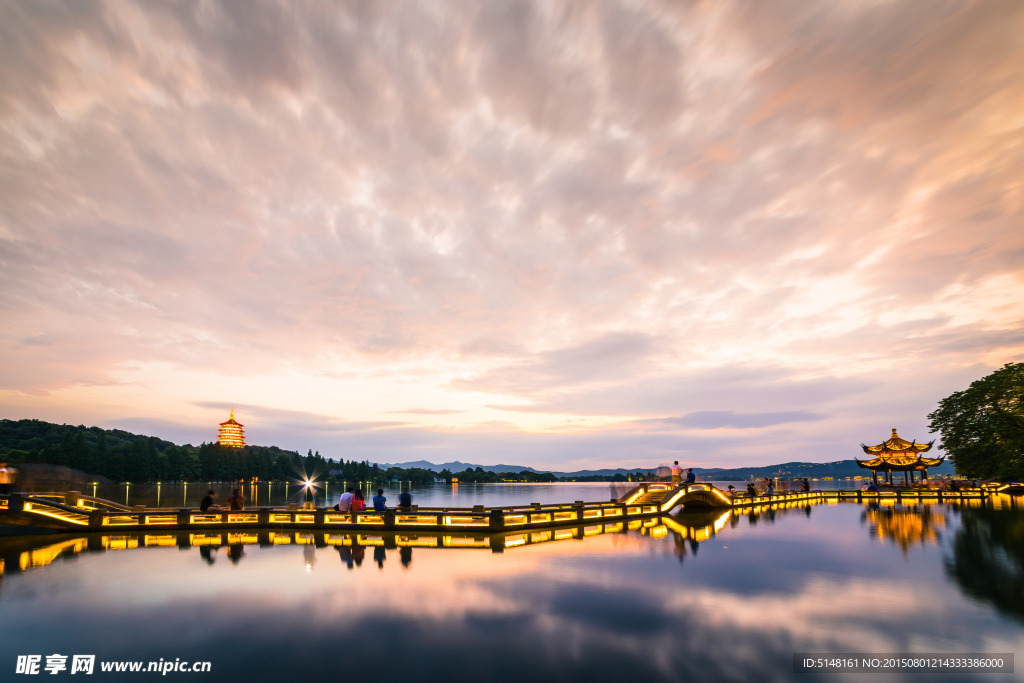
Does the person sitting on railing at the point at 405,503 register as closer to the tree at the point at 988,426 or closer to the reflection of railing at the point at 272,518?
the reflection of railing at the point at 272,518

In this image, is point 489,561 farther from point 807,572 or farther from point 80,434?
point 80,434

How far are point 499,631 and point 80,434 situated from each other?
15631 centimetres

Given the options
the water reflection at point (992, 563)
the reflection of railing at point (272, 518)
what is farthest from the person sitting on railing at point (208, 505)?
the water reflection at point (992, 563)

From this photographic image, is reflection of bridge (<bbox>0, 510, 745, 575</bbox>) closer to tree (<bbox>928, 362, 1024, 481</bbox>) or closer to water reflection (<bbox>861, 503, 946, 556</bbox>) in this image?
water reflection (<bbox>861, 503, 946, 556</bbox>)

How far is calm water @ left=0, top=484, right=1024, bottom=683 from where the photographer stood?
9.21 m

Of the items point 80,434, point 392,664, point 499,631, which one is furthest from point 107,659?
point 80,434

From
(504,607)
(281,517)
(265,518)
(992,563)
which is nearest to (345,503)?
(281,517)

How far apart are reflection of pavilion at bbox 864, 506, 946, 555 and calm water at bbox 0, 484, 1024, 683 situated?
197 centimetres

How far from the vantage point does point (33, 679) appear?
8680 mm

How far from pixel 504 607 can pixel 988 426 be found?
213ft

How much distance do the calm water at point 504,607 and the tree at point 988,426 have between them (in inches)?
1493

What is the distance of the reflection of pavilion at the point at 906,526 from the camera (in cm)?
2425

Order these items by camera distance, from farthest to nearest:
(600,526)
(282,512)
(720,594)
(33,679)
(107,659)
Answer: (600,526), (282,512), (720,594), (107,659), (33,679)

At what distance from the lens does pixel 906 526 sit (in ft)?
98.8
